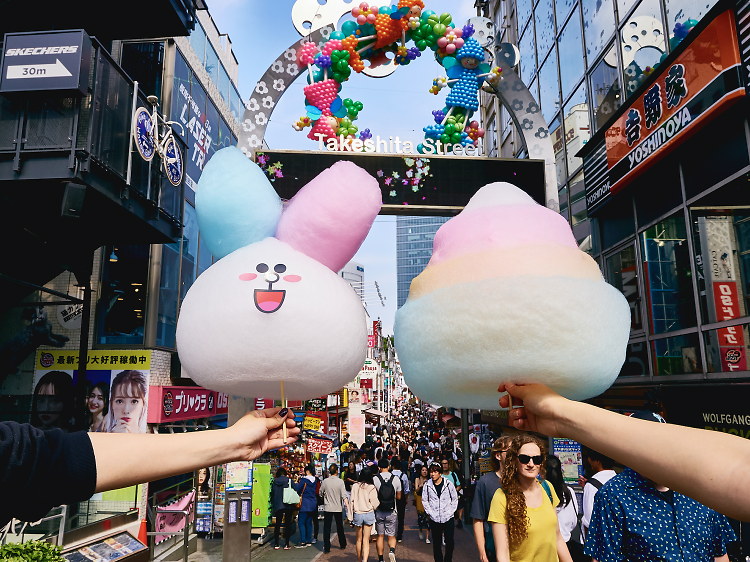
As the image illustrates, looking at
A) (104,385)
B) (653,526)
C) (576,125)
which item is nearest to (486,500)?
(653,526)

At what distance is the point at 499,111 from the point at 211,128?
9618 mm

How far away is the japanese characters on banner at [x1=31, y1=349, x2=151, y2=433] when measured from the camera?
364 inches

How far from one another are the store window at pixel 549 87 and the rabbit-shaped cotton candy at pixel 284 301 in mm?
11105

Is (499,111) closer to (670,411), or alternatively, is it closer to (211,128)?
(211,128)

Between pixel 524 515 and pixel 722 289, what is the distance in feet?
16.6

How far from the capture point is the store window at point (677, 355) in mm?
6910

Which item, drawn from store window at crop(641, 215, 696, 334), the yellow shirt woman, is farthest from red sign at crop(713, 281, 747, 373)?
the yellow shirt woman

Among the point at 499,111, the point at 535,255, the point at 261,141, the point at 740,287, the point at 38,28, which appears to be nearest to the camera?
the point at 535,255

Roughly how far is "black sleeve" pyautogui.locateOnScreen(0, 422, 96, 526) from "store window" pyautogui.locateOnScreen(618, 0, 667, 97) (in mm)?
8789

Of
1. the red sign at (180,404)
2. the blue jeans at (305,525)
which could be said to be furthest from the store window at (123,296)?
the blue jeans at (305,525)

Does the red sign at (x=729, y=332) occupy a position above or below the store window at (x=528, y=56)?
below

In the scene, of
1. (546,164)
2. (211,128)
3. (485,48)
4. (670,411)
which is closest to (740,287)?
(670,411)

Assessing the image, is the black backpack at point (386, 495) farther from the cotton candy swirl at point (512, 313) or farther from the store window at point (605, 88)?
the store window at point (605, 88)

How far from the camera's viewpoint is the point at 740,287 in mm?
6285
